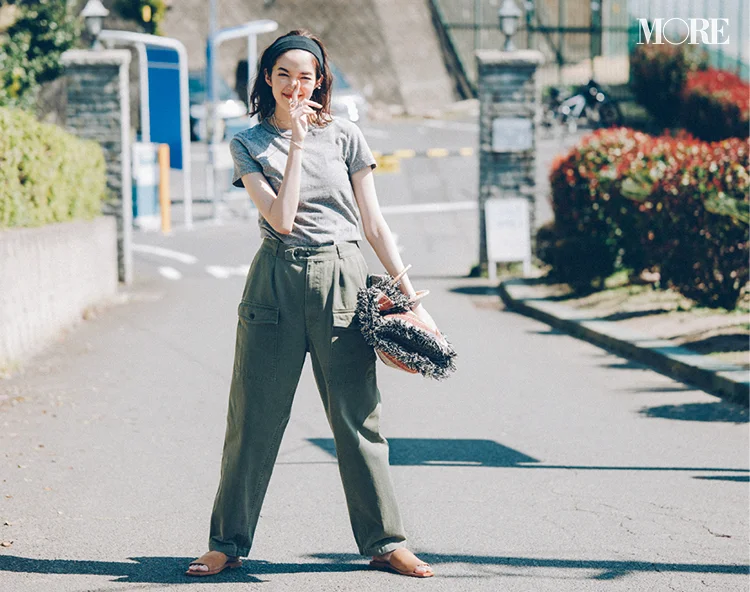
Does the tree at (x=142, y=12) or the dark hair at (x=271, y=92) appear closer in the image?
the dark hair at (x=271, y=92)

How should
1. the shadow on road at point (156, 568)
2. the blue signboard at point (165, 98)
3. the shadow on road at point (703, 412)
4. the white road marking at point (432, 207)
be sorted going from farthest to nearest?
1. the white road marking at point (432, 207)
2. the blue signboard at point (165, 98)
3. the shadow on road at point (703, 412)
4. the shadow on road at point (156, 568)

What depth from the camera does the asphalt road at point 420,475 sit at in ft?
16.4

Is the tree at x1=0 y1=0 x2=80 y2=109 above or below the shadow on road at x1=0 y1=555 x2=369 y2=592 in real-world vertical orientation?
above

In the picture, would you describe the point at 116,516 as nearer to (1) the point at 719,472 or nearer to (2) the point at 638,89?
(1) the point at 719,472

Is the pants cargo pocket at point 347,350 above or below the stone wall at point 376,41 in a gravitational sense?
below

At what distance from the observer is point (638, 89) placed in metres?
34.2

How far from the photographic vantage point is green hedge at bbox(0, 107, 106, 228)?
10.1 meters

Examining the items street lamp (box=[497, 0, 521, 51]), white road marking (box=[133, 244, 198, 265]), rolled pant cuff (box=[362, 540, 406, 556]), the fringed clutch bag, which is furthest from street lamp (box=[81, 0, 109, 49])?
rolled pant cuff (box=[362, 540, 406, 556])

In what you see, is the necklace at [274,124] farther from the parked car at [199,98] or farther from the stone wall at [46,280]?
the parked car at [199,98]

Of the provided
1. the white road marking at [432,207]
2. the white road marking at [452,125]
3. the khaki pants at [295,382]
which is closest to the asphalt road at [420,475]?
the khaki pants at [295,382]

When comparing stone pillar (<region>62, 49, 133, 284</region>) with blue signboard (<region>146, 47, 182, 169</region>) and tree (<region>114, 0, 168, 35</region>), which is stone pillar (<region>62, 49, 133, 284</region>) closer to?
blue signboard (<region>146, 47, 182, 169</region>)

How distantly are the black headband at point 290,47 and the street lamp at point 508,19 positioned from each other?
11634 mm

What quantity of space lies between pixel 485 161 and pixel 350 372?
37.3 feet

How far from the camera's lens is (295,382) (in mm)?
4816
